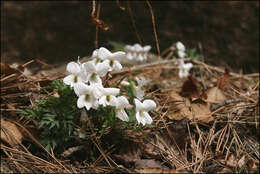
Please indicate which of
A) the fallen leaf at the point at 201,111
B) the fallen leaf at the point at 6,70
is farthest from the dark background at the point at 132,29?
the fallen leaf at the point at 6,70

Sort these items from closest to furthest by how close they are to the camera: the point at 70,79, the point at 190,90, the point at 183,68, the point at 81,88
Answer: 1. the point at 81,88
2. the point at 70,79
3. the point at 190,90
4. the point at 183,68

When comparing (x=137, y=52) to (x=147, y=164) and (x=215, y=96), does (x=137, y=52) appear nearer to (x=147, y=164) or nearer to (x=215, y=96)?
(x=215, y=96)

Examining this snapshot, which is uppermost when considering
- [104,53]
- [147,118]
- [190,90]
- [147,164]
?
[104,53]

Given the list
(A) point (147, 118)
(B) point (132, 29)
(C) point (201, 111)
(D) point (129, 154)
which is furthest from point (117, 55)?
(B) point (132, 29)

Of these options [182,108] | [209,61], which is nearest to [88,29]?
[209,61]

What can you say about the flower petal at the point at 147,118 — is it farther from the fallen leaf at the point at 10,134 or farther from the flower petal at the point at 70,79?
the fallen leaf at the point at 10,134

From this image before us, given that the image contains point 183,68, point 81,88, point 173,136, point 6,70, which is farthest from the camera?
point 183,68
